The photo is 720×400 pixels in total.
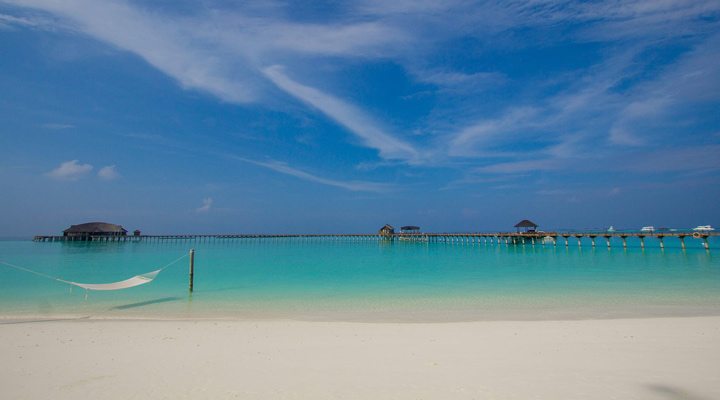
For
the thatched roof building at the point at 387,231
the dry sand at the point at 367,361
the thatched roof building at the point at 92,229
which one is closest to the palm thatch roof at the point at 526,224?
the thatched roof building at the point at 387,231

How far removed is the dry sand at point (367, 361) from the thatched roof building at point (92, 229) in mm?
53260

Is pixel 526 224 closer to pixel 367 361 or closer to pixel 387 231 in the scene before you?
pixel 387 231

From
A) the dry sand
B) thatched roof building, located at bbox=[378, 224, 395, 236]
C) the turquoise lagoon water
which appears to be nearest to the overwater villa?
thatched roof building, located at bbox=[378, 224, 395, 236]

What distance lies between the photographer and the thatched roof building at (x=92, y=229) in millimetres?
51000

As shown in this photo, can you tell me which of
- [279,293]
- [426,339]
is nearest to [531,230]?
[279,293]

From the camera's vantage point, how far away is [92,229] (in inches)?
2016

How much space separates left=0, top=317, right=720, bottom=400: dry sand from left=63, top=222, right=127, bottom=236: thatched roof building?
53.3 metres

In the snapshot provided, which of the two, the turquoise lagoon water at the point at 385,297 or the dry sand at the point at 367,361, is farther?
the turquoise lagoon water at the point at 385,297

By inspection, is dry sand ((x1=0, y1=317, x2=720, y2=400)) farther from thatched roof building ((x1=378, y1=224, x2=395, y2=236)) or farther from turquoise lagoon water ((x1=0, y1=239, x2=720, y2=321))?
thatched roof building ((x1=378, y1=224, x2=395, y2=236))

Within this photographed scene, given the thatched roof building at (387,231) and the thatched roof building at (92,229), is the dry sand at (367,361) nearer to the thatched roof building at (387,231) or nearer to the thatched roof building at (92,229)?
the thatched roof building at (387,231)

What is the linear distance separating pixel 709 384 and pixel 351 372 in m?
3.71

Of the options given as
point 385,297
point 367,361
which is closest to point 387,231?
point 385,297

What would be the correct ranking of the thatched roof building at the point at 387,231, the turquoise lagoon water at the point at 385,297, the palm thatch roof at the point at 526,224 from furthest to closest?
the thatched roof building at the point at 387,231 < the palm thatch roof at the point at 526,224 < the turquoise lagoon water at the point at 385,297

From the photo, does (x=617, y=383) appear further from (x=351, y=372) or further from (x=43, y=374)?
(x=43, y=374)
